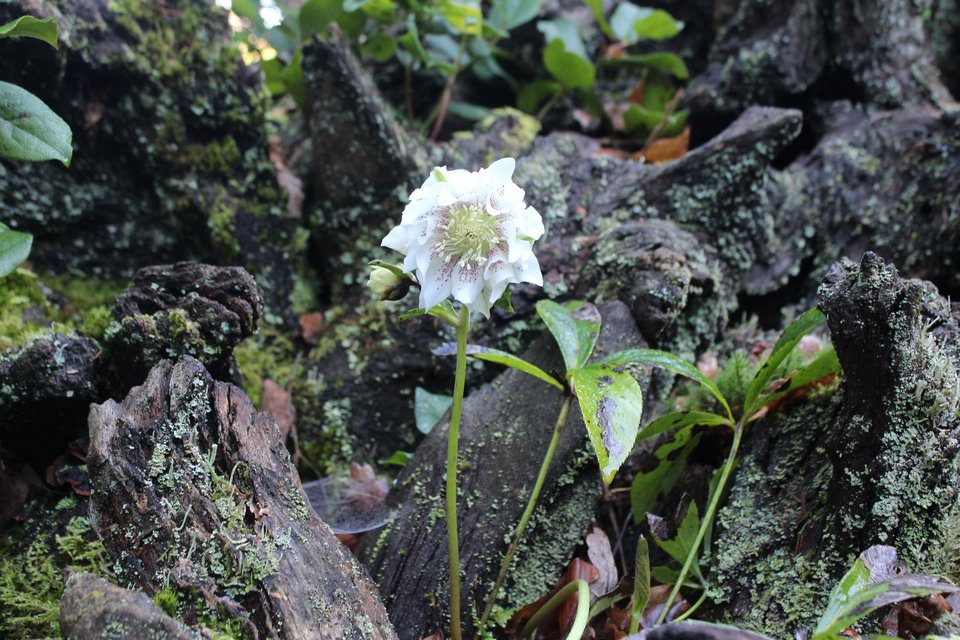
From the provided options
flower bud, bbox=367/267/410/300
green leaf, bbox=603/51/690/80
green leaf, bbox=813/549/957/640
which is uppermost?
green leaf, bbox=603/51/690/80

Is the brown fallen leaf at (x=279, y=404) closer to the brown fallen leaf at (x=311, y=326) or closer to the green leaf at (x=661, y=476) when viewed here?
the brown fallen leaf at (x=311, y=326)

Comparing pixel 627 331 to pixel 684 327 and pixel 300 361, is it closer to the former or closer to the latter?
pixel 684 327

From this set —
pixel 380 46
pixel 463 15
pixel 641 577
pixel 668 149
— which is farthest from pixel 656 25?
pixel 641 577

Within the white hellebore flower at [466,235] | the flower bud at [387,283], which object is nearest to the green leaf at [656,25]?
the white hellebore flower at [466,235]

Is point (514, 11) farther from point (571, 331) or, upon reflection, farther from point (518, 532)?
point (518, 532)

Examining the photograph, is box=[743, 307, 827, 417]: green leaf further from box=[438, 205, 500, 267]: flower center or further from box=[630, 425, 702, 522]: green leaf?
box=[438, 205, 500, 267]: flower center

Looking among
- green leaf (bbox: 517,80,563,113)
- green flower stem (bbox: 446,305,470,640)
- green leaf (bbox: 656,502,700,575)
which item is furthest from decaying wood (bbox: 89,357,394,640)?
green leaf (bbox: 517,80,563,113)
